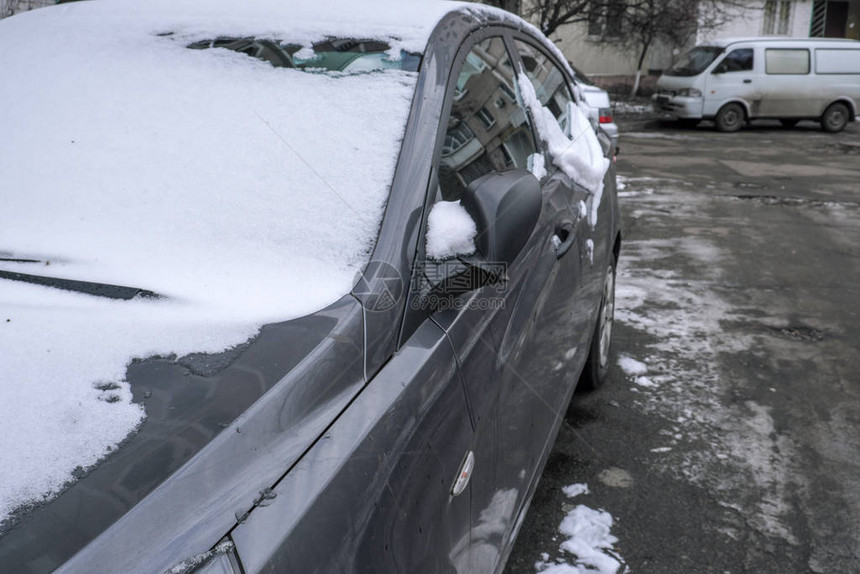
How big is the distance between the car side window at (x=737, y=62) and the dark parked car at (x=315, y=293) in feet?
51.7

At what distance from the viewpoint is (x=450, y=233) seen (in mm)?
1736

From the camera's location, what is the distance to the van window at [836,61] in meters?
17.2

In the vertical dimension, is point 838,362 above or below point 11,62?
below

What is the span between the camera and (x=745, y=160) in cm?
1309

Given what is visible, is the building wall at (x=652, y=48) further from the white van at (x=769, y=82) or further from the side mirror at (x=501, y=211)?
the side mirror at (x=501, y=211)

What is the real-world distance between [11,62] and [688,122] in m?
18.2

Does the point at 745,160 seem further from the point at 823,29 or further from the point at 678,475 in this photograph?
the point at 823,29

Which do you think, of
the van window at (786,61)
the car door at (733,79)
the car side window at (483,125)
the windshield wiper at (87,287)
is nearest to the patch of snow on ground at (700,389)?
the car side window at (483,125)

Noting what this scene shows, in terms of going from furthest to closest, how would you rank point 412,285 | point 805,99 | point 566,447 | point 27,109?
point 805,99
point 566,447
point 27,109
point 412,285

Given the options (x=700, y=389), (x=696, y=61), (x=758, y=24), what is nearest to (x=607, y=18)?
(x=696, y=61)

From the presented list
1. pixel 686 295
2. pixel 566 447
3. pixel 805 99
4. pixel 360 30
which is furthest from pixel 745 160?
pixel 360 30

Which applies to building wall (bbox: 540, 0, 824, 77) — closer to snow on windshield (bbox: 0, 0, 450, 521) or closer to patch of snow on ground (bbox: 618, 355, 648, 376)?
patch of snow on ground (bbox: 618, 355, 648, 376)

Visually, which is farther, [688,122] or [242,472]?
[688,122]

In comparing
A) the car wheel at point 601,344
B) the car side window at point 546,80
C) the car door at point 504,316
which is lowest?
the car wheel at point 601,344
